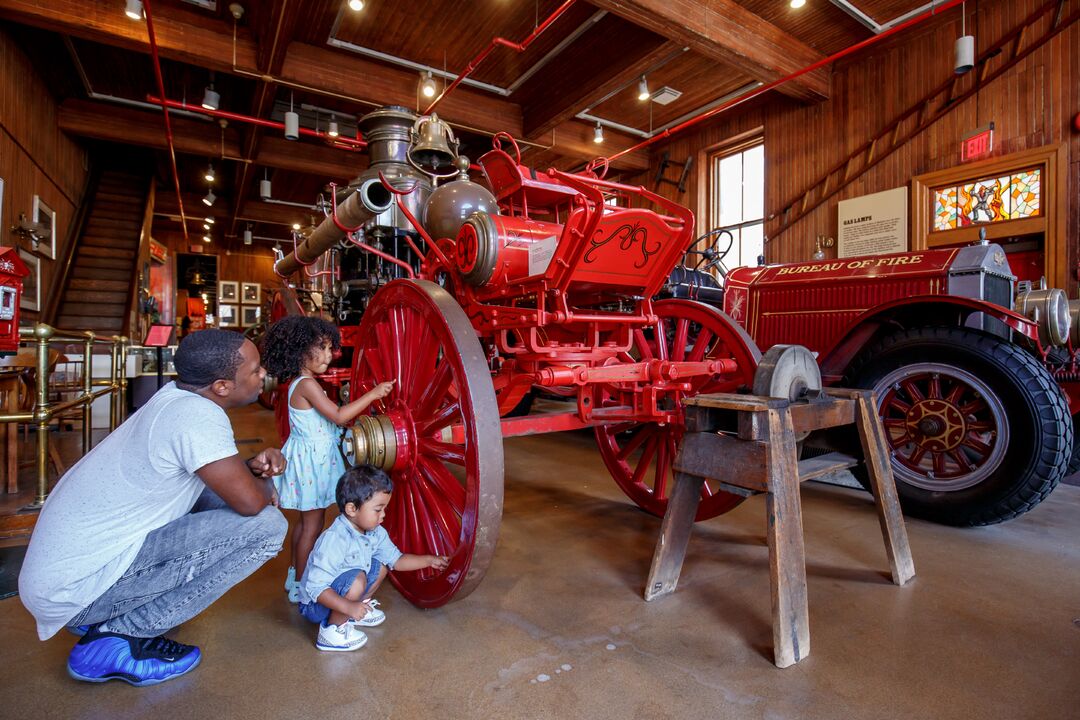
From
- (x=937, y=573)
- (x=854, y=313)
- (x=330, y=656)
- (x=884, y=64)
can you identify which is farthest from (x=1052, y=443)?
(x=884, y=64)

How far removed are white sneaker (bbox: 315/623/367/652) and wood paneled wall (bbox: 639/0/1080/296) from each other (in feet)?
22.3

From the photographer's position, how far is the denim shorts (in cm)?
162

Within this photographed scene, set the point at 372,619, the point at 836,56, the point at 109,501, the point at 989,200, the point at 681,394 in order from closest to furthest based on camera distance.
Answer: the point at 109,501 → the point at 372,619 → the point at 681,394 → the point at 836,56 → the point at 989,200

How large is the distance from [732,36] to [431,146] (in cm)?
388

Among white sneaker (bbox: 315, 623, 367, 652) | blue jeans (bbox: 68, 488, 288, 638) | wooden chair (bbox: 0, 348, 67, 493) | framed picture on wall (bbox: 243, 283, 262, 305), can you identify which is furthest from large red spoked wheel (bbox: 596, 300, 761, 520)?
framed picture on wall (bbox: 243, 283, 262, 305)

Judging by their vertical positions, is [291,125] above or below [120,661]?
above

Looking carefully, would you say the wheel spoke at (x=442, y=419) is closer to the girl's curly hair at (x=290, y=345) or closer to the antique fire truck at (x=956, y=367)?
the girl's curly hair at (x=290, y=345)

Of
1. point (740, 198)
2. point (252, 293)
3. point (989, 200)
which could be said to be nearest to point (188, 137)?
point (740, 198)

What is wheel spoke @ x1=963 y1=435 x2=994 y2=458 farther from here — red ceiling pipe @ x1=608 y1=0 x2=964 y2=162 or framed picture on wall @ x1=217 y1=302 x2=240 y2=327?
framed picture on wall @ x1=217 y1=302 x2=240 y2=327

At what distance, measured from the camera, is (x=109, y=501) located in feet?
4.41

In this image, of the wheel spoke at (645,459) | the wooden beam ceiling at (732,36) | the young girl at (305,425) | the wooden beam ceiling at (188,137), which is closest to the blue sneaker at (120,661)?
the young girl at (305,425)

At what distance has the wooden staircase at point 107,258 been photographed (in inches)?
322

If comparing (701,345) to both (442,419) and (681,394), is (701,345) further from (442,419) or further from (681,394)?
(442,419)

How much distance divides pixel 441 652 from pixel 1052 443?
9.09ft
